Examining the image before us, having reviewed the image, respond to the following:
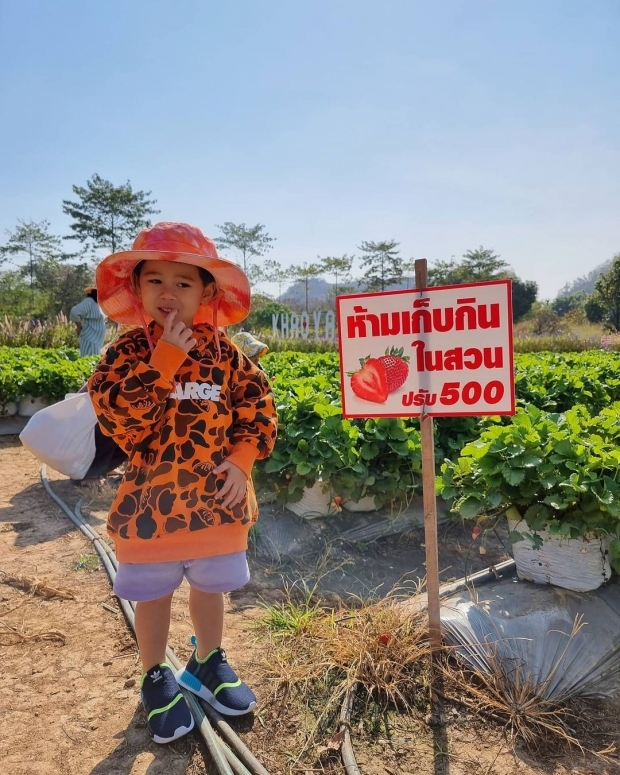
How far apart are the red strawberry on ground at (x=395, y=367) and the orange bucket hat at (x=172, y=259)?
562 mm

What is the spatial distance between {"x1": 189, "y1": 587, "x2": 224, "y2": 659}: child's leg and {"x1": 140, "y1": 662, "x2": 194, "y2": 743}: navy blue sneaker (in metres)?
0.14

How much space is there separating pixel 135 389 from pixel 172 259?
382 millimetres

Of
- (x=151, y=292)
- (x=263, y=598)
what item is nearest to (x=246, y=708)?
(x=263, y=598)

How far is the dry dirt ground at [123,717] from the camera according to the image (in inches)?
67.2

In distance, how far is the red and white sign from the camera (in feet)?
6.39

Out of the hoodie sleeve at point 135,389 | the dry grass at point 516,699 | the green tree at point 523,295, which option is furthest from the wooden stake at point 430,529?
the green tree at point 523,295

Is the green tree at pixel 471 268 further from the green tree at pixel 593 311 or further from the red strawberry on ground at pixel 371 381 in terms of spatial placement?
the red strawberry on ground at pixel 371 381

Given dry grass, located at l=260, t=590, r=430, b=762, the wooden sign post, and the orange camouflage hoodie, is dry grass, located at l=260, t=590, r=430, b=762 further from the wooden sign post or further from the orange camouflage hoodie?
the orange camouflage hoodie

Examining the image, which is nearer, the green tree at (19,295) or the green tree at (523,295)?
the green tree at (19,295)

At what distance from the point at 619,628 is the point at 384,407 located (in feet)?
4.07

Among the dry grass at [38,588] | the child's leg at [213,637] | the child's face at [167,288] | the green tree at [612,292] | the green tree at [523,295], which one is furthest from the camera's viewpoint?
the green tree at [523,295]

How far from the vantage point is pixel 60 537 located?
3814mm

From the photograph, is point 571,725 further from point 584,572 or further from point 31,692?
point 31,692

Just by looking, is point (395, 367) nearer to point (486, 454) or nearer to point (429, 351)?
point (429, 351)
